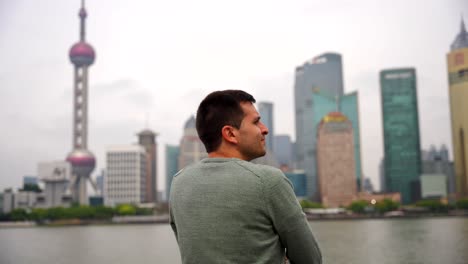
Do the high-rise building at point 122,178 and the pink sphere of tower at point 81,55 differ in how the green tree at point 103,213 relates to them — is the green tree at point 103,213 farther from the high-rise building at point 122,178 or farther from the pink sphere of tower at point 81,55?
the pink sphere of tower at point 81,55

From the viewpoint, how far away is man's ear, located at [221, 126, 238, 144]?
7.08ft

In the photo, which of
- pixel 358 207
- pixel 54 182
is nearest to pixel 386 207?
pixel 358 207

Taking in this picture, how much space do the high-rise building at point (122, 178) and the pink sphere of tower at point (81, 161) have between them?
5.23 m

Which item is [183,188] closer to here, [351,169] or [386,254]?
[386,254]

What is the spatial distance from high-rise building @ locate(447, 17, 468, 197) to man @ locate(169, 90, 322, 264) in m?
170

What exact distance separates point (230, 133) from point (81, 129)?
167301 mm

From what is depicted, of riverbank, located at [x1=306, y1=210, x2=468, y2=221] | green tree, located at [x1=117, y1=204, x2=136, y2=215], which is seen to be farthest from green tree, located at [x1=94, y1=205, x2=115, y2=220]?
riverbank, located at [x1=306, y1=210, x2=468, y2=221]

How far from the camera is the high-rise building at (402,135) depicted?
177000 millimetres

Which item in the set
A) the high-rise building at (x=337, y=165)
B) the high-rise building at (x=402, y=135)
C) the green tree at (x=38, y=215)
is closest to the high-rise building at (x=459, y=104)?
the high-rise building at (x=402, y=135)

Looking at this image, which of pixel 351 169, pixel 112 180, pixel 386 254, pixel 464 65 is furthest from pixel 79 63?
pixel 386 254

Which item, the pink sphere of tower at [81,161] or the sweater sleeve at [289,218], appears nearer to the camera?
the sweater sleeve at [289,218]

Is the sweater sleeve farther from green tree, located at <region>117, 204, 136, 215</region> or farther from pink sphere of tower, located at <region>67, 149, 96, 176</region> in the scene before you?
pink sphere of tower, located at <region>67, 149, 96, 176</region>

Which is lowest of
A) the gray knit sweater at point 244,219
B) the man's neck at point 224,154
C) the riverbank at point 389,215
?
the riverbank at point 389,215

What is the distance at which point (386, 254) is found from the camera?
31781 millimetres
